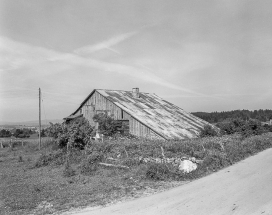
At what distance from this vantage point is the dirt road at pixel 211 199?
6965 millimetres

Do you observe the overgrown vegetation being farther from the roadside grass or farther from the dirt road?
the dirt road

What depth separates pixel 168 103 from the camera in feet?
117

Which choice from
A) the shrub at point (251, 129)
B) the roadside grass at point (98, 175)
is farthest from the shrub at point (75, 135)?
the shrub at point (251, 129)

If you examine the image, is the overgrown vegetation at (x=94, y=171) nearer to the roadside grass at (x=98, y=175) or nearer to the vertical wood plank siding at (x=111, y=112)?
the roadside grass at (x=98, y=175)

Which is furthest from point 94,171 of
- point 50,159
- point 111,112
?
point 111,112

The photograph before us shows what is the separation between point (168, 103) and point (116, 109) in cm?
1132

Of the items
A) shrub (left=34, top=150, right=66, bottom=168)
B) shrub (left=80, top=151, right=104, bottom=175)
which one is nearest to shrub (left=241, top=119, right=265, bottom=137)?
shrub (left=80, top=151, right=104, bottom=175)

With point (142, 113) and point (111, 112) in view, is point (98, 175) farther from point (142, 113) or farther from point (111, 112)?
point (111, 112)

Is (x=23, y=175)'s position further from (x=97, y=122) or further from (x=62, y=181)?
(x=97, y=122)

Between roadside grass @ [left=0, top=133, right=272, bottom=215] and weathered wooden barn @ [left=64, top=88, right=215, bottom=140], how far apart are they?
23.2 feet

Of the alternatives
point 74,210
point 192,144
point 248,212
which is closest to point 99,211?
point 74,210

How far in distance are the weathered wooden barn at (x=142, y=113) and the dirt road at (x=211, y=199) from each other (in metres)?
11.7

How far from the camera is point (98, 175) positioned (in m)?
12.4

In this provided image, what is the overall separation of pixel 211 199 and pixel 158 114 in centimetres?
2053
